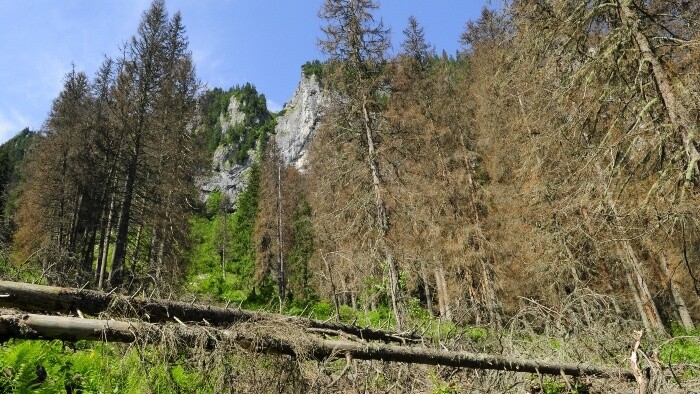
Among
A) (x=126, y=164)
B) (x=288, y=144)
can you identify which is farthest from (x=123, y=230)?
(x=288, y=144)

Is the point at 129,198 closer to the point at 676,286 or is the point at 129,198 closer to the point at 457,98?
the point at 457,98

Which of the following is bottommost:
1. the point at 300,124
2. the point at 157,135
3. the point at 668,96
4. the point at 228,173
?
the point at 668,96

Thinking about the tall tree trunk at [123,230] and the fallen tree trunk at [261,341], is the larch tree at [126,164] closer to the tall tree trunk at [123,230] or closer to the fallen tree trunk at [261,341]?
the tall tree trunk at [123,230]

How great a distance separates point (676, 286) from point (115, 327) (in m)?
19.2

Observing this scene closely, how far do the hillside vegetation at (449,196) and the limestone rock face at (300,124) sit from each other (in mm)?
52487

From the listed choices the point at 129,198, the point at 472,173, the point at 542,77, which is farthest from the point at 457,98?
the point at 129,198

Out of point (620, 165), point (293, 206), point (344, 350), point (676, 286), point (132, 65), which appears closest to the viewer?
point (344, 350)

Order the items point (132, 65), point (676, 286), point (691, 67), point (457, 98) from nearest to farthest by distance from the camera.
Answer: point (691, 67), point (676, 286), point (132, 65), point (457, 98)

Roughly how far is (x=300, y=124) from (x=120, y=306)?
8886cm

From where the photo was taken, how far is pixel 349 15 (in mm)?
14828

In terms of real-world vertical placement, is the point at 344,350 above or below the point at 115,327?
below

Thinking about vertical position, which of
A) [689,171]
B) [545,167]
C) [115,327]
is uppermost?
[545,167]

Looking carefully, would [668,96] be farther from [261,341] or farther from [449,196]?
[449,196]

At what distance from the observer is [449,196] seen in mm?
19172
